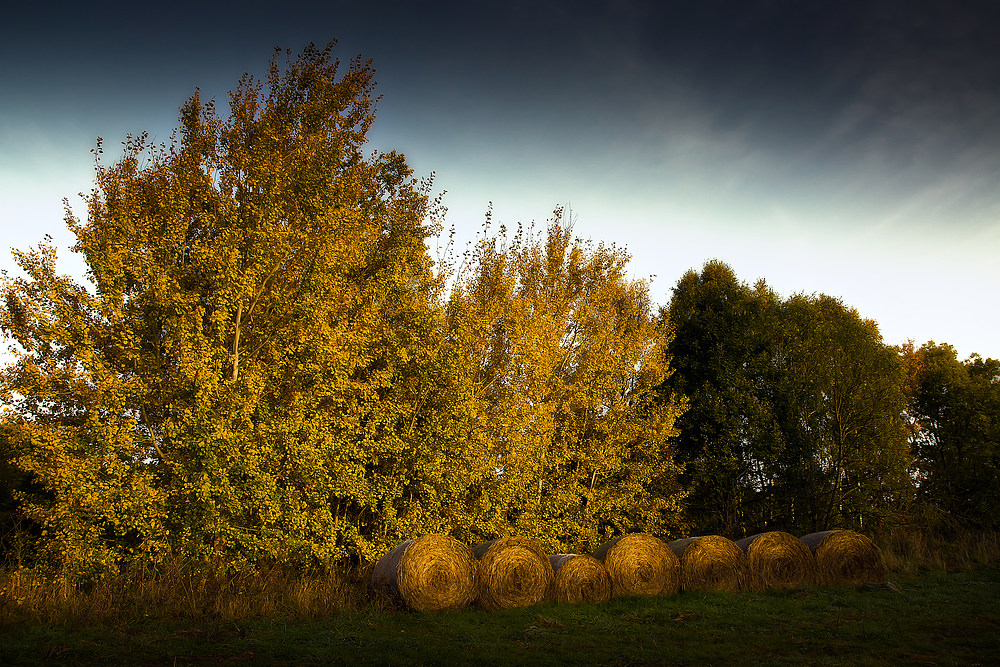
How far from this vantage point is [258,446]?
12.4m

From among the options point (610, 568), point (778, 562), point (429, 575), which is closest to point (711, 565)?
point (778, 562)

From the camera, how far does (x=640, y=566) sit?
15.5m

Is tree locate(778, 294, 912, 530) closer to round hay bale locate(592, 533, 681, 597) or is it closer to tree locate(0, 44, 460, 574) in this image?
round hay bale locate(592, 533, 681, 597)

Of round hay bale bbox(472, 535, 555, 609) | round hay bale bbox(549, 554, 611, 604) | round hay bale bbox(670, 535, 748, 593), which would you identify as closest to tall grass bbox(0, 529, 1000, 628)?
round hay bale bbox(472, 535, 555, 609)

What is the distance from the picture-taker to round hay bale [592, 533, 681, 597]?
15164 mm

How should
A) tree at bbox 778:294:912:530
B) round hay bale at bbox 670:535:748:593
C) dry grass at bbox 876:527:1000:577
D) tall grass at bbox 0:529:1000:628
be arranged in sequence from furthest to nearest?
tree at bbox 778:294:912:530 → dry grass at bbox 876:527:1000:577 → round hay bale at bbox 670:535:748:593 → tall grass at bbox 0:529:1000:628

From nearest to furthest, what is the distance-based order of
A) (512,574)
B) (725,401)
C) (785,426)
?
1. (512,574)
2. (785,426)
3. (725,401)

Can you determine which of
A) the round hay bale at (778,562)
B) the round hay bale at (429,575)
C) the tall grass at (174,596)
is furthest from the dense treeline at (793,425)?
the tall grass at (174,596)

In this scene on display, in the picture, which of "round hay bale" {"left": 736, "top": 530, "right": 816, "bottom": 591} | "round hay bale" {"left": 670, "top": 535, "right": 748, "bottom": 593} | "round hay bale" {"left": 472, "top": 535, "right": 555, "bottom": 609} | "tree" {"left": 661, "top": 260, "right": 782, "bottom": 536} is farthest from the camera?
"tree" {"left": 661, "top": 260, "right": 782, "bottom": 536}

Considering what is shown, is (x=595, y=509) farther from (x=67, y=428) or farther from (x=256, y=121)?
(x=256, y=121)

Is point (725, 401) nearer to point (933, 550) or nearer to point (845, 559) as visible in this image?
point (845, 559)

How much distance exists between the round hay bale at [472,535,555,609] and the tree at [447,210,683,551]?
2.24 meters

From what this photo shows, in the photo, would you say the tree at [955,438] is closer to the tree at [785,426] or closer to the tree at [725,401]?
the tree at [785,426]

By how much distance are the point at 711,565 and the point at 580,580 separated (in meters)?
3.90
